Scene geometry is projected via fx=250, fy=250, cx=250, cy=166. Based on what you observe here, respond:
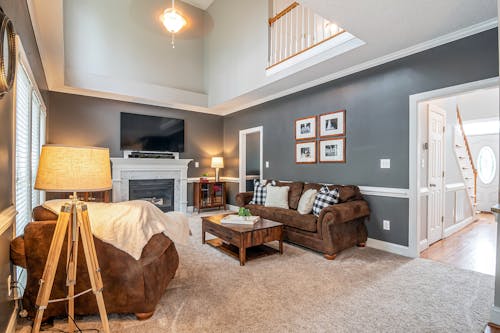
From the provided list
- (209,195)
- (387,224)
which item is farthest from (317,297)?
(209,195)

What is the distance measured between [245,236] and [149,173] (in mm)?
3613

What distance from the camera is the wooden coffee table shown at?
2846mm

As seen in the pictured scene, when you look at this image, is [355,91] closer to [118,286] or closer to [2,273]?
[118,286]

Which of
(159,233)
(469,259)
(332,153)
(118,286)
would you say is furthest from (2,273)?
(469,259)

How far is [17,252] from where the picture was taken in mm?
1595

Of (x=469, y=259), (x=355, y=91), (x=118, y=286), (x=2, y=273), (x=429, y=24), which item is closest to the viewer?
(x=2, y=273)

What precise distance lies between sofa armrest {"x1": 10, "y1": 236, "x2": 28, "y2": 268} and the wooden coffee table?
1824mm

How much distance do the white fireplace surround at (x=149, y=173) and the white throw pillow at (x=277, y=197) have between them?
2592mm

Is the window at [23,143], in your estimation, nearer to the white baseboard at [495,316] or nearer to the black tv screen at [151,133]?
the black tv screen at [151,133]

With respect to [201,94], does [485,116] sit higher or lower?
lower

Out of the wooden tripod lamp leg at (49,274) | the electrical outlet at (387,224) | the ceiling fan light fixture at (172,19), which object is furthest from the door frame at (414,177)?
the wooden tripod lamp leg at (49,274)

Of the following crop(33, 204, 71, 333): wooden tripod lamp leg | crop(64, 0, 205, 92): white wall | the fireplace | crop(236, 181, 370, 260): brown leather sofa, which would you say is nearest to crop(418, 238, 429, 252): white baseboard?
crop(236, 181, 370, 260): brown leather sofa

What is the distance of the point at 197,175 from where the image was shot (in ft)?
21.1

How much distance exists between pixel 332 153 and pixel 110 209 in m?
3.31
